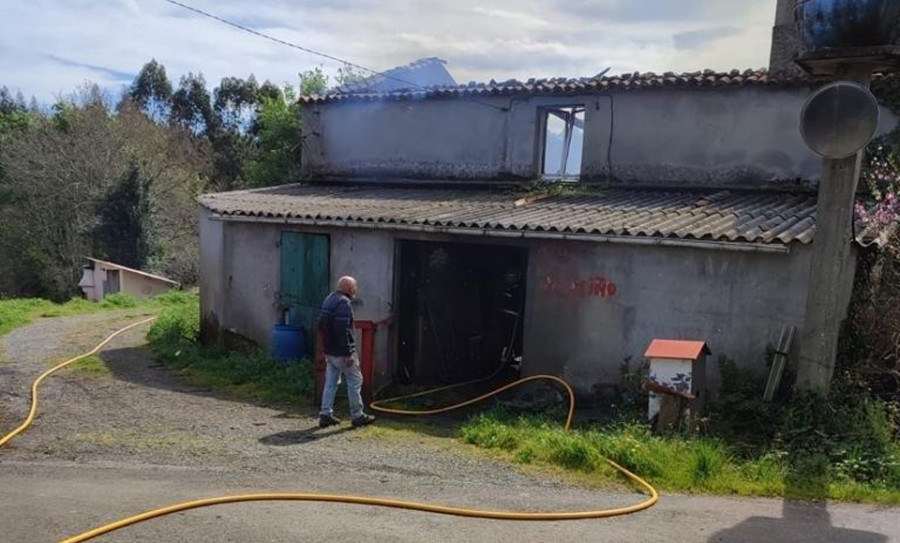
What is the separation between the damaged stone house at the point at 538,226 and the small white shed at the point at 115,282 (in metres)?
11.5

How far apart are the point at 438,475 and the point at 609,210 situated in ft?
18.8

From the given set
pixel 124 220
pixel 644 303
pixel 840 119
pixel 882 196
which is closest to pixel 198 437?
pixel 644 303

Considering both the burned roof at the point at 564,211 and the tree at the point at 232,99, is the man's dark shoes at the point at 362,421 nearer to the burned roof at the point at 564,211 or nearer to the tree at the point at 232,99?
the burned roof at the point at 564,211

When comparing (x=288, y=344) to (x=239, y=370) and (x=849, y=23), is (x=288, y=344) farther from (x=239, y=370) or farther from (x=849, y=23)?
(x=849, y=23)

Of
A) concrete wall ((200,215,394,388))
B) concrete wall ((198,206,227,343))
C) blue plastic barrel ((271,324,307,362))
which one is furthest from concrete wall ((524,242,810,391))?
concrete wall ((198,206,227,343))

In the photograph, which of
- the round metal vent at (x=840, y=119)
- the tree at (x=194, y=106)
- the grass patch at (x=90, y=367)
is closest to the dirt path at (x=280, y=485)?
the grass patch at (x=90, y=367)

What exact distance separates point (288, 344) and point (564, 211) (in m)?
4.84

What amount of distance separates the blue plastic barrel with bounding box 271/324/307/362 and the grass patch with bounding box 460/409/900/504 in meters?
4.81

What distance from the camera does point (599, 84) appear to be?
43.4ft

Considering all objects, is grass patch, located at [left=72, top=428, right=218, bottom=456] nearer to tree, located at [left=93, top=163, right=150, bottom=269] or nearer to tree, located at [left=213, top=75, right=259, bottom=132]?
tree, located at [left=93, top=163, right=150, bottom=269]

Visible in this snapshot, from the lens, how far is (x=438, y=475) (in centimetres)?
636

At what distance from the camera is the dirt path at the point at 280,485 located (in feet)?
16.3

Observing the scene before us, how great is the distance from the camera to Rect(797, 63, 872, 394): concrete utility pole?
7211 millimetres

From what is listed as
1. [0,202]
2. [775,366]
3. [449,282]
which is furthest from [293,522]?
[0,202]
